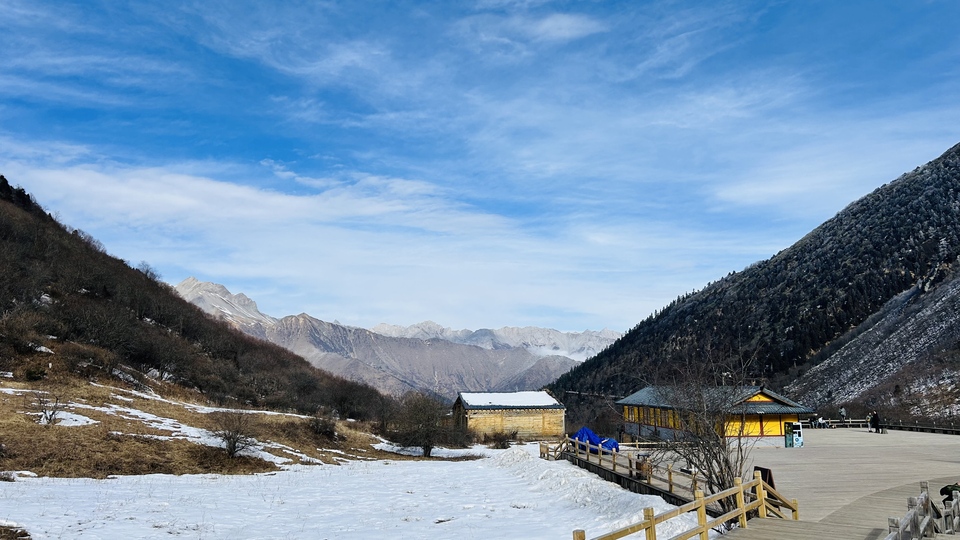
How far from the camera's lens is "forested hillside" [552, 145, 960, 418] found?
4897 inches

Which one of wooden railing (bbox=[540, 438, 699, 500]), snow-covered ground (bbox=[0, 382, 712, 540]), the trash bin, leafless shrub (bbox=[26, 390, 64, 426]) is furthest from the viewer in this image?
the trash bin

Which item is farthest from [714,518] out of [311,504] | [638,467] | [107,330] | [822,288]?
[822,288]

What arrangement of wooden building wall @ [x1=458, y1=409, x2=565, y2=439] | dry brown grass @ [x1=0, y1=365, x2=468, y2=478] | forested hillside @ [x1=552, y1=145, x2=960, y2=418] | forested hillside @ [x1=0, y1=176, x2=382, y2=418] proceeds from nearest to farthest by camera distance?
1. dry brown grass @ [x1=0, y1=365, x2=468, y2=478]
2. forested hillside @ [x1=0, y1=176, x2=382, y2=418]
3. wooden building wall @ [x1=458, y1=409, x2=565, y2=439]
4. forested hillside @ [x1=552, y1=145, x2=960, y2=418]

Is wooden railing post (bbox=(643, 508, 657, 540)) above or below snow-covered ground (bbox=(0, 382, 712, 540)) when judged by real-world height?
above

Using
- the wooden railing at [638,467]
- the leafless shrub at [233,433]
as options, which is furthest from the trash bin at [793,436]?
the leafless shrub at [233,433]

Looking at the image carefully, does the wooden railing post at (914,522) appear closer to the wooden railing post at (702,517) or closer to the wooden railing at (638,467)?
the wooden railing post at (702,517)

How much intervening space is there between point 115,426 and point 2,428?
4642mm

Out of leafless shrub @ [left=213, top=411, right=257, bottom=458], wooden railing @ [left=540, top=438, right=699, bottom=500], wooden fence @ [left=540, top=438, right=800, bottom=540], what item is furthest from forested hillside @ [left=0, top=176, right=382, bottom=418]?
wooden fence @ [left=540, top=438, right=800, bottom=540]

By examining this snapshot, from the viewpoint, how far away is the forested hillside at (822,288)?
124 m

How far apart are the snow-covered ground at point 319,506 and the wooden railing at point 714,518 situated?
270 cm

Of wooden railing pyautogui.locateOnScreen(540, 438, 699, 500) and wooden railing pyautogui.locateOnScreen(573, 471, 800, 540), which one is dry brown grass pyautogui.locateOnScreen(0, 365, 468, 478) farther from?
wooden railing pyautogui.locateOnScreen(573, 471, 800, 540)

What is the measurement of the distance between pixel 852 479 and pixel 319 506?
64.5ft

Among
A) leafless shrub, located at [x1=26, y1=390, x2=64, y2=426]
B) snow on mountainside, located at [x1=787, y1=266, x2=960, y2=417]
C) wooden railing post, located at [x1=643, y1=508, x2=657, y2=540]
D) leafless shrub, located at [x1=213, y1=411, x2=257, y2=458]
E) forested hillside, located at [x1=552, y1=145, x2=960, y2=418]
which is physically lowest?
leafless shrub, located at [x1=213, y1=411, x2=257, y2=458]

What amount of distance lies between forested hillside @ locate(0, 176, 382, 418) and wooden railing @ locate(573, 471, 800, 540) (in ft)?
107
